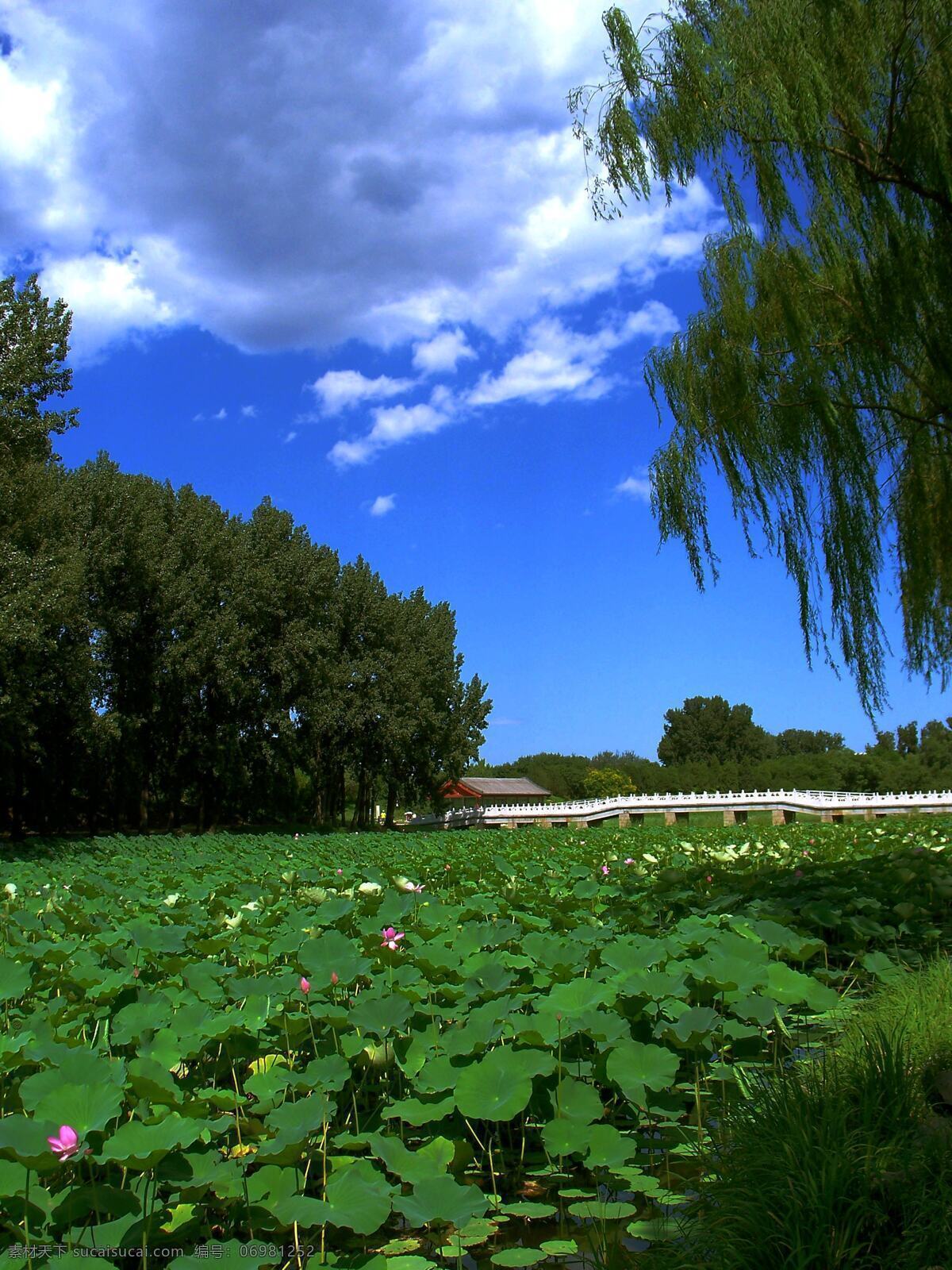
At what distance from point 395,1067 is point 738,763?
6929cm

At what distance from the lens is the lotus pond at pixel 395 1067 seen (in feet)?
5.57

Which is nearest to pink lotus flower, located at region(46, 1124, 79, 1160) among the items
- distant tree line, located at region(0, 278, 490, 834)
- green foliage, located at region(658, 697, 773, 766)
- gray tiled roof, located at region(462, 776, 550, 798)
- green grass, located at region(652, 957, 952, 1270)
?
green grass, located at region(652, 957, 952, 1270)

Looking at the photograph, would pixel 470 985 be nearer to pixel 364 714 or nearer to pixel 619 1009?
pixel 619 1009

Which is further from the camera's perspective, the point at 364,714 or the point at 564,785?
the point at 564,785

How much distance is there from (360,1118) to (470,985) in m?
0.51

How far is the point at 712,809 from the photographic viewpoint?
2991 cm

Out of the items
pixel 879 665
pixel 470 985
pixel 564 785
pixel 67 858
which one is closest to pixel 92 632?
pixel 67 858

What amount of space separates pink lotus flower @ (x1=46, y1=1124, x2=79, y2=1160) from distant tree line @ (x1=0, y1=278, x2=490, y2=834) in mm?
12618

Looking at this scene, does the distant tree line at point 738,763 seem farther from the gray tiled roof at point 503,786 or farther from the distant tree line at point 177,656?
the distant tree line at point 177,656

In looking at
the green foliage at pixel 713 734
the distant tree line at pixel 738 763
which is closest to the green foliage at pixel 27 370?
the distant tree line at pixel 738 763

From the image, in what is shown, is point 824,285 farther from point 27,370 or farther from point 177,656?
point 177,656

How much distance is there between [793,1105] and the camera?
6.65ft

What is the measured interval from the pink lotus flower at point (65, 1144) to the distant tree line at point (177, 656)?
1262cm

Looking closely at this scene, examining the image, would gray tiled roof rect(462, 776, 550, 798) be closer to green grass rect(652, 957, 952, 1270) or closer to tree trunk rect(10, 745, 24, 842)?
tree trunk rect(10, 745, 24, 842)
